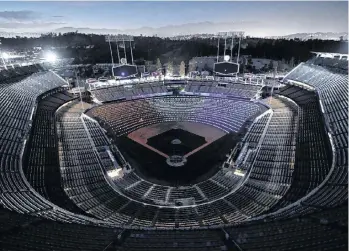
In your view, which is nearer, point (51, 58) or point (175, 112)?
point (175, 112)

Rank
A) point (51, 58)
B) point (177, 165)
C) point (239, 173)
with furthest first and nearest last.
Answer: point (51, 58)
point (177, 165)
point (239, 173)

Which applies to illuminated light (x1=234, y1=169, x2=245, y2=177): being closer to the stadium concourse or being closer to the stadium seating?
the stadium concourse

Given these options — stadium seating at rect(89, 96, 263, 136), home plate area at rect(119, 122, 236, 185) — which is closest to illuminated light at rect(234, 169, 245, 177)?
home plate area at rect(119, 122, 236, 185)

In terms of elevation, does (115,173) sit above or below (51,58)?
below

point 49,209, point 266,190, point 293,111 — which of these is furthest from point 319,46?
point 49,209

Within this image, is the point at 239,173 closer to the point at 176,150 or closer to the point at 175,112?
the point at 176,150

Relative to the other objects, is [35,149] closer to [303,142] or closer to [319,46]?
[303,142]

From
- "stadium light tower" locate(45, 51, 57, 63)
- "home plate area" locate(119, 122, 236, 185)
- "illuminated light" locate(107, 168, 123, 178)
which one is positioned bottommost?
"home plate area" locate(119, 122, 236, 185)

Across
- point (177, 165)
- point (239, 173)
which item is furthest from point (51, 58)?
point (239, 173)
